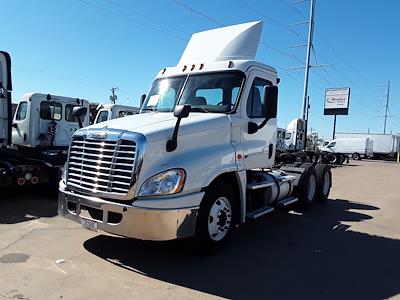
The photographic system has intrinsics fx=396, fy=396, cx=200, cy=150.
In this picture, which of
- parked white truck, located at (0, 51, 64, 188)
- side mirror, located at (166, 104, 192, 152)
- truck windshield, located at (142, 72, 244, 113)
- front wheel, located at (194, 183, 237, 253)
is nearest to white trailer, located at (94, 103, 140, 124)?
parked white truck, located at (0, 51, 64, 188)

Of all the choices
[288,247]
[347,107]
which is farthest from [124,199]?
[347,107]

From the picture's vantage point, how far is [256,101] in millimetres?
6461

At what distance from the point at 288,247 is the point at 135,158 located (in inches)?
118

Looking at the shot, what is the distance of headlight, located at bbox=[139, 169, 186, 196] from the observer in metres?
4.79

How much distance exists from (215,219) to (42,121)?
10.1 m

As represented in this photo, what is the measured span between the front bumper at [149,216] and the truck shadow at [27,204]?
9.88 feet

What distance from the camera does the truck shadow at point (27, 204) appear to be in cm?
757

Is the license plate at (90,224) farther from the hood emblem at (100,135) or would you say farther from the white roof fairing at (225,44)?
the white roof fairing at (225,44)

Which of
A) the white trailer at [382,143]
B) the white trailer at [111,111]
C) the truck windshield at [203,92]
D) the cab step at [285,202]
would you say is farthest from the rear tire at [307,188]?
the white trailer at [382,143]

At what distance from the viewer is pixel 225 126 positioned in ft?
19.0

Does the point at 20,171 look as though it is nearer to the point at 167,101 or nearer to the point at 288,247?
the point at 167,101

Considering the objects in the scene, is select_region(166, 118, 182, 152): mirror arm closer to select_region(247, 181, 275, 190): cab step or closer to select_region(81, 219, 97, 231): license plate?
select_region(81, 219, 97, 231): license plate

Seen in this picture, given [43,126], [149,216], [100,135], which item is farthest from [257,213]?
[43,126]

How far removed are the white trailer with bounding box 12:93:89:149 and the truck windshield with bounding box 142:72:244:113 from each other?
8116 mm
